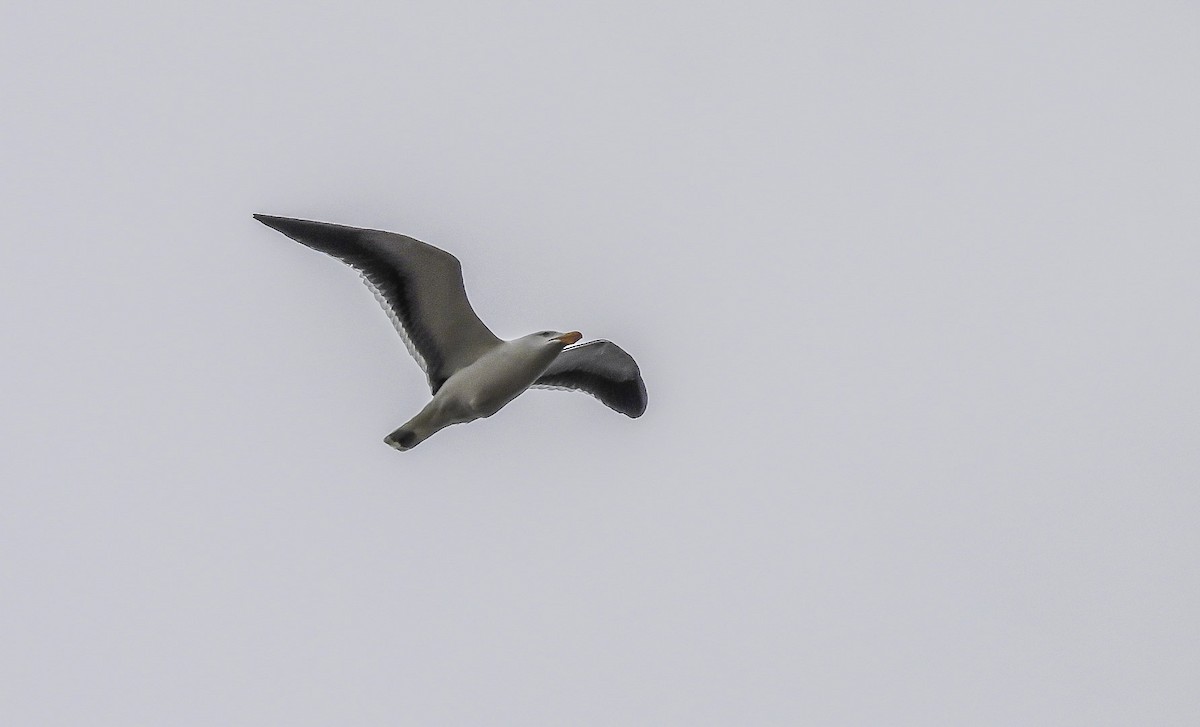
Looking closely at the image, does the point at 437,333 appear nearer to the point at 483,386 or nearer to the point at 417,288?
the point at 417,288

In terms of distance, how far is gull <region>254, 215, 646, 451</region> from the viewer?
1625 cm

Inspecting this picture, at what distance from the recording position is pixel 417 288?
16828 millimetres

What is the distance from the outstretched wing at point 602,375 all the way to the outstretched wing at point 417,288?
49.6 inches

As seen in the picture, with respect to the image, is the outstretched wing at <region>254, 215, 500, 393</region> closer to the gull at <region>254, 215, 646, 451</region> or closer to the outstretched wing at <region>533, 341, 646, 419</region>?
the gull at <region>254, 215, 646, 451</region>

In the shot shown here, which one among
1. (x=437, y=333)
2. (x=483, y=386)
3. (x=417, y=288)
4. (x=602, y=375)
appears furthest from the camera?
(x=602, y=375)

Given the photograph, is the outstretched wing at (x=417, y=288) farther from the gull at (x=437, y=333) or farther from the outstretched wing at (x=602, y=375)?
the outstretched wing at (x=602, y=375)

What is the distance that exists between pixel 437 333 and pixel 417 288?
635mm

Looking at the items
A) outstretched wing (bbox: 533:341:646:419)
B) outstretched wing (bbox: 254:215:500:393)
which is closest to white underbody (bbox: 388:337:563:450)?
outstretched wing (bbox: 254:215:500:393)

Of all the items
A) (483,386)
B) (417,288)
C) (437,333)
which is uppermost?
(417,288)

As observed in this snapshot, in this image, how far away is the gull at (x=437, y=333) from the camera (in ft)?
53.3

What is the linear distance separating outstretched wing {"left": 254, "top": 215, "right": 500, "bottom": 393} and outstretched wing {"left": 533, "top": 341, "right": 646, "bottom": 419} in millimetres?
1259

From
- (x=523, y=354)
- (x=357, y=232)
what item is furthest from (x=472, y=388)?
(x=357, y=232)

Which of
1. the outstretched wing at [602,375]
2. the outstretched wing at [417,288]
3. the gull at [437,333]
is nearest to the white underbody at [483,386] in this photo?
the gull at [437,333]

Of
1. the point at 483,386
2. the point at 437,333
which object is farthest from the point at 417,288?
the point at 483,386
